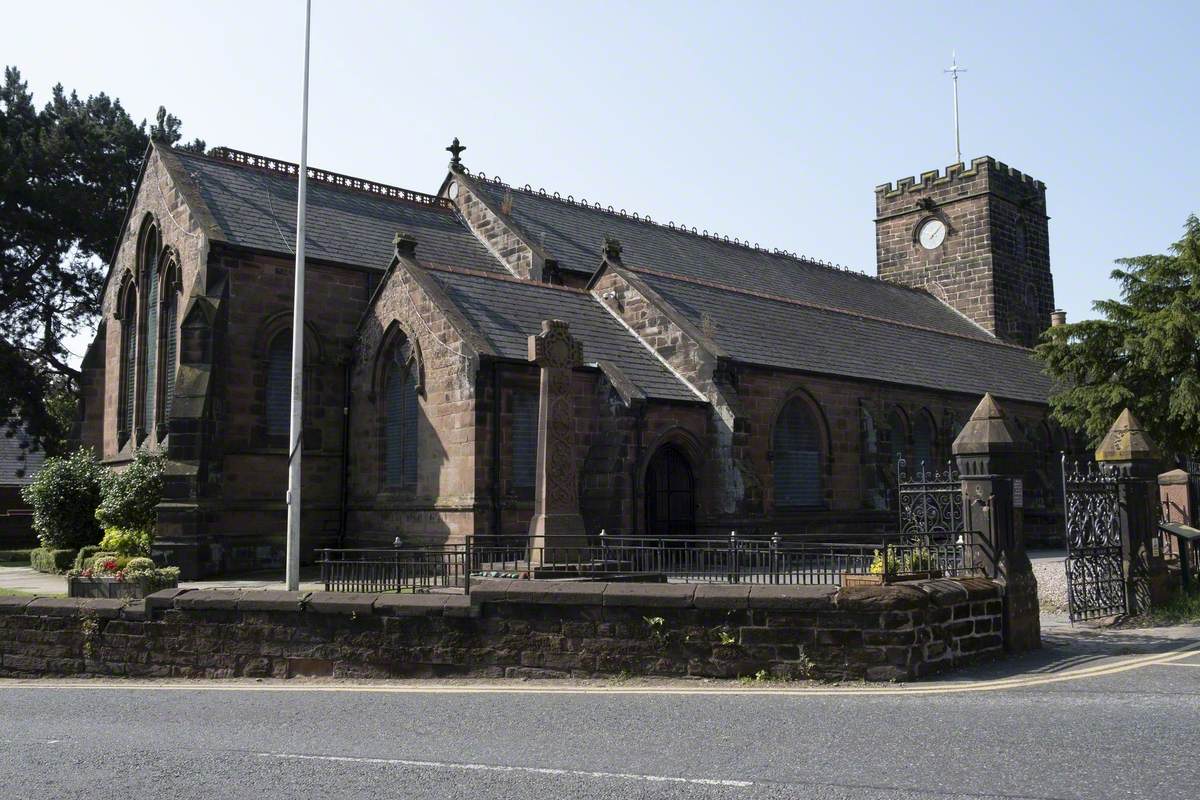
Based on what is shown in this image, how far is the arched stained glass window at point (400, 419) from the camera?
23531mm

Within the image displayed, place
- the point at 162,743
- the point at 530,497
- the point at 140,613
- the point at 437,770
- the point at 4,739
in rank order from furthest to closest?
the point at 530,497, the point at 140,613, the point at 4,739, the point at 162,743, the point at 437,770

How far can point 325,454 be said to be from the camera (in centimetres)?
2491

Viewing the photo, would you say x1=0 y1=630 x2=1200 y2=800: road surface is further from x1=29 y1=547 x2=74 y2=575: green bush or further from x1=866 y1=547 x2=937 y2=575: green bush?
x1=29 y1=547 x2=74 y2=575: green bush

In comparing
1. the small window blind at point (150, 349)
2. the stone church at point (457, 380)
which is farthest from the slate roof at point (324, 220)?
the small window blind at point (150, 349)

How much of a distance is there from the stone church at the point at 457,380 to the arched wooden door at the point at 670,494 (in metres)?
0.05

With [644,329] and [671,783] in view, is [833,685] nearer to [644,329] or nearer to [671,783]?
[671,783]

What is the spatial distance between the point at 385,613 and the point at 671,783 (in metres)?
6.16

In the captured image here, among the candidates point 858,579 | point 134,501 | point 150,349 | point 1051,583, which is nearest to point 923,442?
point 1051,583

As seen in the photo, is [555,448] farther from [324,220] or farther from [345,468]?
[324,220]

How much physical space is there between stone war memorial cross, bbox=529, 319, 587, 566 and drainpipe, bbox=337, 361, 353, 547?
34.3 feet

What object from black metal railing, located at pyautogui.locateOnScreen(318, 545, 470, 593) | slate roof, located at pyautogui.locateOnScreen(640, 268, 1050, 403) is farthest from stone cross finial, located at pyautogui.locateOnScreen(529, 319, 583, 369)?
slate roof, located at pyautogui.locateOnScreen(640, 268, 1050, 403)

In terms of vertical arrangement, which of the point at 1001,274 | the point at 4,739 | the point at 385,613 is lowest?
the point at 4,739

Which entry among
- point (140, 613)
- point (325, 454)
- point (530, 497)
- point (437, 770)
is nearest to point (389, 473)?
point (325, 454)

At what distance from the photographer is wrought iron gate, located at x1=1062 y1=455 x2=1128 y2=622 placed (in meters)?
14.1
